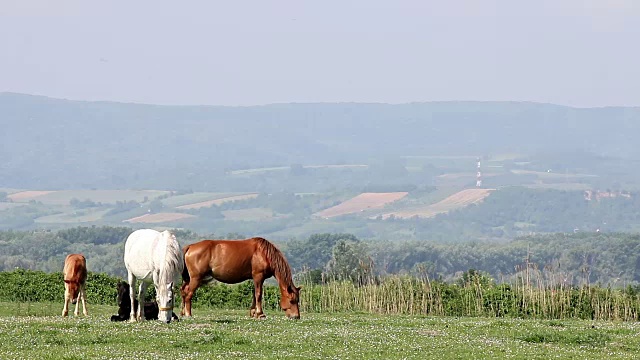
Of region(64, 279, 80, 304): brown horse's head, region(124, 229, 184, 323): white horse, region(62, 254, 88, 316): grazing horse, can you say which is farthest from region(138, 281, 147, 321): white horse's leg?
region(64, 279, 80, 304): brown horse's head

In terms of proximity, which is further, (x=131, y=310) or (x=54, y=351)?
(x=131, y=310)

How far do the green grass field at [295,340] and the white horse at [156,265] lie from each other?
0.65 meters

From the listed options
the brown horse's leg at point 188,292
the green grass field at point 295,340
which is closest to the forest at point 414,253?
the brown horse's leg at point 188,292

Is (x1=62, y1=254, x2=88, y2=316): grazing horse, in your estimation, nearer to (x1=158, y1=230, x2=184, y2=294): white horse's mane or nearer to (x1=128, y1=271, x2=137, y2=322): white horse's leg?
(x1=128, y1=271, x2=137, y2=322): white horse's leg

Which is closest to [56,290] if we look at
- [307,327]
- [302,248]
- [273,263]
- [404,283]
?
[404,283]

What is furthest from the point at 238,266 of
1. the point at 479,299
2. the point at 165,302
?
the point at 479,299

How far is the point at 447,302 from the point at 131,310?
52.4 ft

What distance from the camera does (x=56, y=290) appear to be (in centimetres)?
4425

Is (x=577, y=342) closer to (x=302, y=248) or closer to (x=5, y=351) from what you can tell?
(x=5, y=351)

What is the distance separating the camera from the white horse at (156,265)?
24250 millimetres

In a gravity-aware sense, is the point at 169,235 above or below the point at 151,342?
above

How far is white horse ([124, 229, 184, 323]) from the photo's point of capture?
955 inches

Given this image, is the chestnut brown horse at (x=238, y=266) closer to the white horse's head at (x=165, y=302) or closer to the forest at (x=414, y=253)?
the white horse's head at (x=165, y=302)

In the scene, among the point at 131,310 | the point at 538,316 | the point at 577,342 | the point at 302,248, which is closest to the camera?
the point at 577,342
